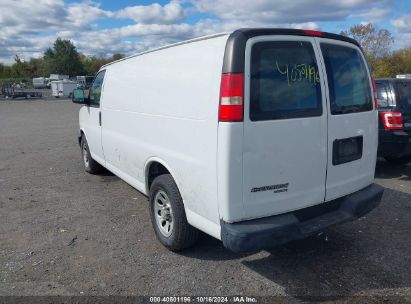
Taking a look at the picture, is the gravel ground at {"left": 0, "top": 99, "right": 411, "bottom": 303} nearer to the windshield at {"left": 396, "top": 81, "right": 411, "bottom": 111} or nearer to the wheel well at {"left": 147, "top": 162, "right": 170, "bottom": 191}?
the wheel well at {"left": 147, "top": 162, "right": 170, "bottom": 191}

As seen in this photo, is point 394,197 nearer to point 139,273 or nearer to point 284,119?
point 284,119

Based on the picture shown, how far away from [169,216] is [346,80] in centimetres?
226

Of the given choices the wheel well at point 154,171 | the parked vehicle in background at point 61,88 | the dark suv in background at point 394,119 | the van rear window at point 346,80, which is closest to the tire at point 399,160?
the dark suv in background at point 394,119

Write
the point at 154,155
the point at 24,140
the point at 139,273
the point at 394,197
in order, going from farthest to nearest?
the point at 24,140 < the point at 394,197 < the point at 154,155 < the point at 139,273

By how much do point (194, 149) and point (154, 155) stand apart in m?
0.87

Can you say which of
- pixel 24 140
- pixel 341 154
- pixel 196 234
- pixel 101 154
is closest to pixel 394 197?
pixel 341 154

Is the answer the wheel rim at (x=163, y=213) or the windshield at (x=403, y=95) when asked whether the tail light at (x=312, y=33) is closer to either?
the wheel rim at (x=163, y=213)

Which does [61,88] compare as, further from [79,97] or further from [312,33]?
[312,33]

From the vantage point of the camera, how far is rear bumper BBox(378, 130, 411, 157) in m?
6.40

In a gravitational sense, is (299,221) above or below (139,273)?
above

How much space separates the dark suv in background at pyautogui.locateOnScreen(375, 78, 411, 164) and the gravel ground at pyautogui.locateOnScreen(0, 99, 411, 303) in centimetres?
88

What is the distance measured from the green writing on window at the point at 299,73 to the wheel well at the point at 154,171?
167 centimetres

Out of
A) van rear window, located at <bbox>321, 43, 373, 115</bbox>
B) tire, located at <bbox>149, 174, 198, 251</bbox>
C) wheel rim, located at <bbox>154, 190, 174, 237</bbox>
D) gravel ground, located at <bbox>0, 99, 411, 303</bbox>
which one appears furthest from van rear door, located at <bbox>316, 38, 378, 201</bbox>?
wheel rim, located at <bbox>154, 190, 174, 237</bbox>

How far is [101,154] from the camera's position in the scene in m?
6.07
